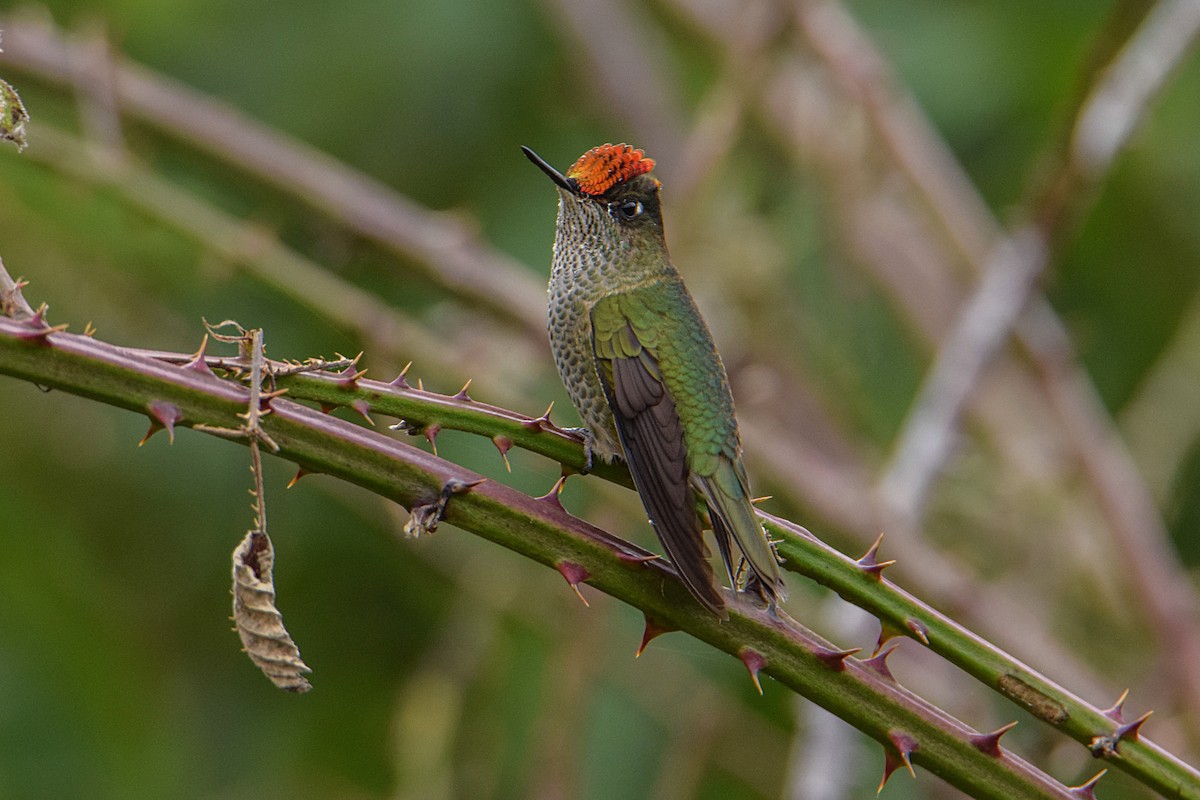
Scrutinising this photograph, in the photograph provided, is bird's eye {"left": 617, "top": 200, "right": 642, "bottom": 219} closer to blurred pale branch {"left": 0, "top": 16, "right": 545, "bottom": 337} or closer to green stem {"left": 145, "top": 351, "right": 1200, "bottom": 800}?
green stem {"left": 145, "top": 351, "right": 1200, "bottom": 800}

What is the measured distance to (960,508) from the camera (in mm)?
4750

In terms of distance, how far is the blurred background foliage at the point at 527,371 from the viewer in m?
3.71

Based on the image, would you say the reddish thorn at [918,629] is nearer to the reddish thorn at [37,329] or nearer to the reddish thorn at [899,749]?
the reddish thorn at [899,749]

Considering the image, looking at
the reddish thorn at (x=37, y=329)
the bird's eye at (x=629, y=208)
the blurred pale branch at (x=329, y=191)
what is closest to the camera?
the reddish thorn at (x=37, y=329)

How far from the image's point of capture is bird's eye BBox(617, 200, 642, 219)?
2600 millimetres

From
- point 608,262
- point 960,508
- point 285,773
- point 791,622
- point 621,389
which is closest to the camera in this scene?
point 791,622

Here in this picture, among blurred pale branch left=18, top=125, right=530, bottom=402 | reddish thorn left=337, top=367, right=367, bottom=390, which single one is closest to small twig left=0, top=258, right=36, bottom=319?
reddish thorn left=337, top=367, right=367, bottom=390

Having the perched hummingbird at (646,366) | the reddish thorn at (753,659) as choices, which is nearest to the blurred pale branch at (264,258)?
the perched hummingbird at (646,366)

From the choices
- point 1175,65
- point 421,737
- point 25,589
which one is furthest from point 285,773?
point 1175,65

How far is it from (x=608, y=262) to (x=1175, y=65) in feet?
6.93

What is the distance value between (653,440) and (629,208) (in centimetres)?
67

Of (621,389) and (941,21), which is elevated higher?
(941,21)

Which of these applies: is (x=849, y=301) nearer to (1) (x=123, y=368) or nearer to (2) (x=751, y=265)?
(2) (x=751, y=265)

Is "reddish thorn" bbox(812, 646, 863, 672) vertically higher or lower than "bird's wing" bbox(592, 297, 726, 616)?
lower
